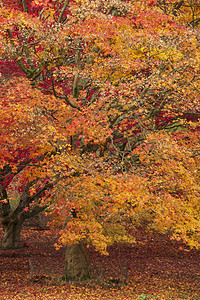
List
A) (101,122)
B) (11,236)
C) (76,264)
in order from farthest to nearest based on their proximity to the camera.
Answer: (11,236)
(76,264)
(101,122)

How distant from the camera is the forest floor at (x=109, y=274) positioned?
13.3m

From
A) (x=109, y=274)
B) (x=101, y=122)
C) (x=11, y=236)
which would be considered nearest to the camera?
(x=101, y=122)

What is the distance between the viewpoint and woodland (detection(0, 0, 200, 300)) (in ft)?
35.2

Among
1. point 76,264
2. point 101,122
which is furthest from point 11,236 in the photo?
point 101,122

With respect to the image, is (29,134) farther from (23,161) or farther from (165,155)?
(165,155)

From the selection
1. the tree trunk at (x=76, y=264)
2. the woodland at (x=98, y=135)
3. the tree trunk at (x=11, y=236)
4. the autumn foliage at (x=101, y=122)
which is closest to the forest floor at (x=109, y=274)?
the woodland at (x=98, y=135)

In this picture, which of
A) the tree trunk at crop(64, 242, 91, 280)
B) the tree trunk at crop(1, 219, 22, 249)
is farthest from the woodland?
the tree trunk at crop(1, 219, 22, 249)

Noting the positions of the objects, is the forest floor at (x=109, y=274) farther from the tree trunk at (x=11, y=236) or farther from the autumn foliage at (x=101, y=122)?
the autumn foliage at (x=101, y=122)

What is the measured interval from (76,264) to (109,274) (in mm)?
3284

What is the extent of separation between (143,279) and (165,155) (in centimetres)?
1012

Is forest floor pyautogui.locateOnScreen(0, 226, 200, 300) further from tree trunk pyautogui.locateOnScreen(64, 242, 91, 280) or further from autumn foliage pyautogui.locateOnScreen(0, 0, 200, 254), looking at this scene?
autumn foliage pyautogui.locateOnScreen(0, 0, 200, 254)

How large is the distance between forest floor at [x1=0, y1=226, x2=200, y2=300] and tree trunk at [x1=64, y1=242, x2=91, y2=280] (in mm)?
395

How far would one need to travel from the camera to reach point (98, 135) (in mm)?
11336

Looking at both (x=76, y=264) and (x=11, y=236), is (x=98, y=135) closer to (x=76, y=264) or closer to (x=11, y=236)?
(x=76, y=264)
